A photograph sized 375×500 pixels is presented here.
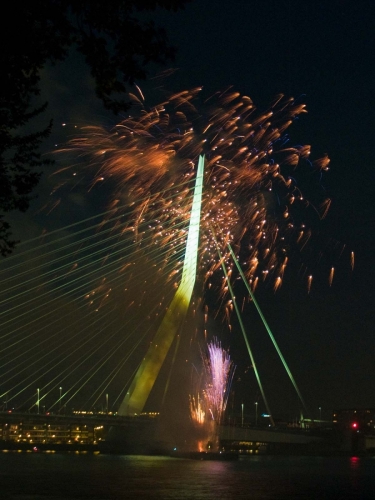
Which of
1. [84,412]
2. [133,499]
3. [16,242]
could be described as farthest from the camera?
[84,412]

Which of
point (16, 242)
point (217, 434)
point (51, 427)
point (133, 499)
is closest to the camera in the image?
point (16, 242)

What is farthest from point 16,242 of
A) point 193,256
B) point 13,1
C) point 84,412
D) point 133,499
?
point 84,412

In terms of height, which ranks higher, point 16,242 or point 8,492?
point 16,242

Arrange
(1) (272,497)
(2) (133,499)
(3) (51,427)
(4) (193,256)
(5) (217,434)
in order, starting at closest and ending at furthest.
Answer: (2) (133,499) < (1) (272,497) < (4) (193,256) < (5) (217,434) < (3) (51,427)

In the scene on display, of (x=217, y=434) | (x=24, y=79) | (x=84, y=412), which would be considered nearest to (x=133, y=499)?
(x=24, y=79)

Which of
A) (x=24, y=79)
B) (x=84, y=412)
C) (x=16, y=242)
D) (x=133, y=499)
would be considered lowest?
(x=133, y=499)

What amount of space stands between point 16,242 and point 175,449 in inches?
2127

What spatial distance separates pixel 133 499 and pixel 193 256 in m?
15.2

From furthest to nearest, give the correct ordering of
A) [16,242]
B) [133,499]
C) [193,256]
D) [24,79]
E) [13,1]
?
[193,256] → [133,499] → [16,242] → [24,79] → [13,1]

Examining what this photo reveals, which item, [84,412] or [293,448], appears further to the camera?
[293,448]

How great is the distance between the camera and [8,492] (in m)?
26.9

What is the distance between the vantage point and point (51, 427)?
3752 inches

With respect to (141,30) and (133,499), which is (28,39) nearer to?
(141,30)

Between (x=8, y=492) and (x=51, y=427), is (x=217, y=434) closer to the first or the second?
(x=51, y=427)
